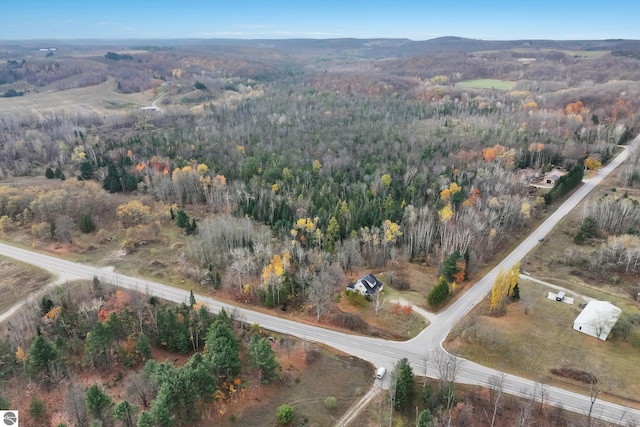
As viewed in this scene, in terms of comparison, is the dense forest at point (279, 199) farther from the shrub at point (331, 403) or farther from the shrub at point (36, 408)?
the shrub at point (331, 403)

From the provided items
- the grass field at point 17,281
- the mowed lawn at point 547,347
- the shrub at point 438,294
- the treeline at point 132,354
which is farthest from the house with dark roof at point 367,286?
the grass field at point 17,281

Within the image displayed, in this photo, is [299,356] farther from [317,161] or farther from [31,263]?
[317,161]

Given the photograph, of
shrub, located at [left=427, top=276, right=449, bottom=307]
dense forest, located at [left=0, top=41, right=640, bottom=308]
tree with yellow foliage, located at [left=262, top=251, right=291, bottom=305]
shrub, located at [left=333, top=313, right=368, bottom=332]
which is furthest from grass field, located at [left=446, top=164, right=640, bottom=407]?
tree with yellow foliage, located at [left=262, top=251, right=291, bottom=305]

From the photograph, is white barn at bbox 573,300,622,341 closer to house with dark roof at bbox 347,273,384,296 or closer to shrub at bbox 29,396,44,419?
house with dark roof at bbox 347,273,384,296

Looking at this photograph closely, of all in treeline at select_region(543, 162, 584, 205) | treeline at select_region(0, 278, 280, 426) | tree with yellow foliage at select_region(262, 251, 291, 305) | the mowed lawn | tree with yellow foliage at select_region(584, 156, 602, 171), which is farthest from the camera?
tree with yellow foliage at select_region(584, 156, 602, 171)

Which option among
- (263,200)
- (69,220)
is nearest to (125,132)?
(69,220)

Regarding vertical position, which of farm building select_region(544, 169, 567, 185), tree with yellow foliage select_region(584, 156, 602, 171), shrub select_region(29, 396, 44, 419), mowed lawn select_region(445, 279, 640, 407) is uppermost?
tree with yellow foliage select_region(584, 156, 602, 171)

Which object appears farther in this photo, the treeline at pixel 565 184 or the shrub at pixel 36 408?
the treeline at pixel 565 184

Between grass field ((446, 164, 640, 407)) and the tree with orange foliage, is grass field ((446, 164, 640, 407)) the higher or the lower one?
the lower one
